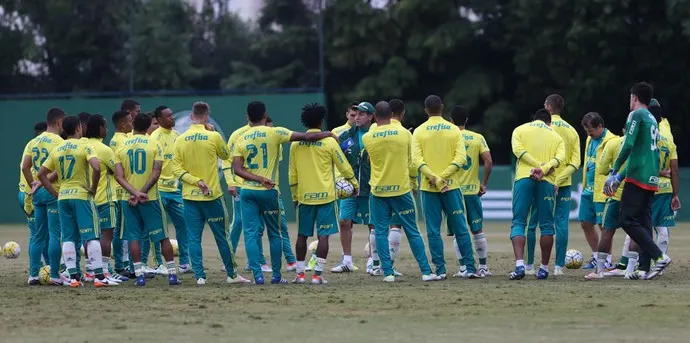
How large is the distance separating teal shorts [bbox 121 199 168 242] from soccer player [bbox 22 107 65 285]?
84 centimetres

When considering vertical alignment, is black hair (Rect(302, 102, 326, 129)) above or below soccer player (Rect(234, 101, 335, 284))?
above

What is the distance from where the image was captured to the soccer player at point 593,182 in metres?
17.1

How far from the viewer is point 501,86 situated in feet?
126

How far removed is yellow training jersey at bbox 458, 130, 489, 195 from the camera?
53.5 feet

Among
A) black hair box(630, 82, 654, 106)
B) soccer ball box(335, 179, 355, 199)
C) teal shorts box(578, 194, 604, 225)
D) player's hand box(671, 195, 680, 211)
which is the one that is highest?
black hair box(630, 82, 654, 106)

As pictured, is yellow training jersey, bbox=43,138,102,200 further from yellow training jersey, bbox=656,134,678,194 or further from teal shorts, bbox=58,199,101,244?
yellow training jersey, bbox=656,134,678,194

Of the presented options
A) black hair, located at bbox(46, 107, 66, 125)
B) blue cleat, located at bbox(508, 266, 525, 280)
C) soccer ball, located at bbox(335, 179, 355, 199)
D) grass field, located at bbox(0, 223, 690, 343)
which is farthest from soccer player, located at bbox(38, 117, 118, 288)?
blue cleat, located at bbox(508, 266, 525, 280)

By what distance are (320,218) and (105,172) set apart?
282 cm

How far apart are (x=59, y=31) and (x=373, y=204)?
65.5ft

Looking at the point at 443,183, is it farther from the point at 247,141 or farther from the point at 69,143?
the point at 69,143

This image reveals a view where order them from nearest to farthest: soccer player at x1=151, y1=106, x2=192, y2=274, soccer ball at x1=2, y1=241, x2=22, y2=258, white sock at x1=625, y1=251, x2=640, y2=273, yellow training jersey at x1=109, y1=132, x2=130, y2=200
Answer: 1. white sock at x1=625, y1=251, x2=640, y2=273
2. yellow training jersey at x1=109, y1=132, x2=130, y2=200
3. soccer player at x1=151, y1=106, x2=192, y2=274
4. soccer ball at x1=2, y1=241, x2=22, y2=258

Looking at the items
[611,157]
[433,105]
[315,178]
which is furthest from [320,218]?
[611,157]

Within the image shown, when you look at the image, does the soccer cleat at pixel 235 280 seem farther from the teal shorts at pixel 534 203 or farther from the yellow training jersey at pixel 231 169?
the teal shorts at pixel 534 203

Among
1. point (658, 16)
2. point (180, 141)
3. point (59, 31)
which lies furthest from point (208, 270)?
point (658, 16)
